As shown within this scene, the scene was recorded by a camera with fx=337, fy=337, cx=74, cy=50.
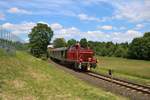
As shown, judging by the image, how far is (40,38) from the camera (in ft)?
332

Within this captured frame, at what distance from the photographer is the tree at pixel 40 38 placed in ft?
306

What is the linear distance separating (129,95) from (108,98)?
374 cm

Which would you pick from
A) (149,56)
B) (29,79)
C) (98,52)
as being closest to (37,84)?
(29,79)

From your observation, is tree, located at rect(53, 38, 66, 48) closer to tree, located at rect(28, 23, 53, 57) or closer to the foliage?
the foliage

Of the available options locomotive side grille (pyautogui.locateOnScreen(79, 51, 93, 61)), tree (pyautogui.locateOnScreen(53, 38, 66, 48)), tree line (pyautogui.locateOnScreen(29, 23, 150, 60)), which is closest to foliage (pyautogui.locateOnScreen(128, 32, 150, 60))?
tree line (pyautogui.locateOnScreen(29, 23, 150, 60))

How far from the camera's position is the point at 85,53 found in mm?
41438

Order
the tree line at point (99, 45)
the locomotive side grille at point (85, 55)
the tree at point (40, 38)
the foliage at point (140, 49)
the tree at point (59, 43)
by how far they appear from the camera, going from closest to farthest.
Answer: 1. the locomotive side grille at point (85, 55)
2. the tree at point (40, 38)
3. the tree line at point (99, 45)
4. the foliage at point (140, 49)
5. the tree at point (59, 43)

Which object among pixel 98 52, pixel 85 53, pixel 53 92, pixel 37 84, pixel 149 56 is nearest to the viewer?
pixel 53 92

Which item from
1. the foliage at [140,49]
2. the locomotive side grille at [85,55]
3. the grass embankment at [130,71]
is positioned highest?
the foliage at [140,49]

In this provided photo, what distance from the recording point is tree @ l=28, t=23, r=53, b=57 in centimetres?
9339

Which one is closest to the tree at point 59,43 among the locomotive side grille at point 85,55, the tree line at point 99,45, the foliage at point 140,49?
the tree line at point 99,45

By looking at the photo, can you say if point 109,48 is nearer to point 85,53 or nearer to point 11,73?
point 85,53

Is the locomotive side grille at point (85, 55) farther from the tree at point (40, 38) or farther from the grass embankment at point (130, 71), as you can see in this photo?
the tree at point (40, 38)

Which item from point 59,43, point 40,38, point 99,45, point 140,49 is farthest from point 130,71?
point 99,45
